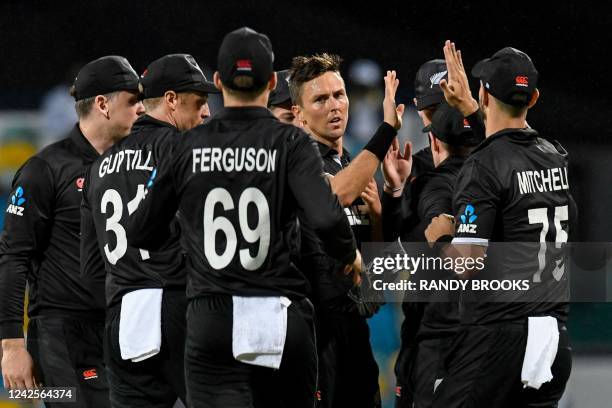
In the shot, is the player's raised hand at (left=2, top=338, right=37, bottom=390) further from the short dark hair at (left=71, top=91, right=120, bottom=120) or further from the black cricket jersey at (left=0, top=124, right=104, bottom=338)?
the short dark hair at (left=71, top=91, right=120, bottom=120)

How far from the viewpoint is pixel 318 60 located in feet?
14.7

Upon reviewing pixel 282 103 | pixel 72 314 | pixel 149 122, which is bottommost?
pixel 72 314

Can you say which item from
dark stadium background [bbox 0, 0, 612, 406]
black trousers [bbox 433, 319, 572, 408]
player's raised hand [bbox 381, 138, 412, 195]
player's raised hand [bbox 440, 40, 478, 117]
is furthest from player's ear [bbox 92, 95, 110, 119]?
dark stadium background [bbox 0, 0, 612, 406]

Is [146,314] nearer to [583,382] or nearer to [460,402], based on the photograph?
[460,402]

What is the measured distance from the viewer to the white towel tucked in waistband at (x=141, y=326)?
3.69 m

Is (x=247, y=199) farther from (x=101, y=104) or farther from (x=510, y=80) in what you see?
(x=101, y=104)

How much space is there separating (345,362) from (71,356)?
110cm

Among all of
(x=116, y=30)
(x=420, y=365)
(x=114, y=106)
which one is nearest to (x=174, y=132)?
(x=114, y=106)

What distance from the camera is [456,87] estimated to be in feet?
13.8

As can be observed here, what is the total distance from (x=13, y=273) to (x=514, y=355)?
6.49 feet

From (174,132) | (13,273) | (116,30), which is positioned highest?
(116,30)

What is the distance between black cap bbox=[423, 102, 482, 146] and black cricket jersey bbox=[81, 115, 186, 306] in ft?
3.90

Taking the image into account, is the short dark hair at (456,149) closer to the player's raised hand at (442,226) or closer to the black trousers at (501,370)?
the player's raised hand at (442,226)

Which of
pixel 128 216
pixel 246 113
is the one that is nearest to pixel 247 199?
pixel 246 113
